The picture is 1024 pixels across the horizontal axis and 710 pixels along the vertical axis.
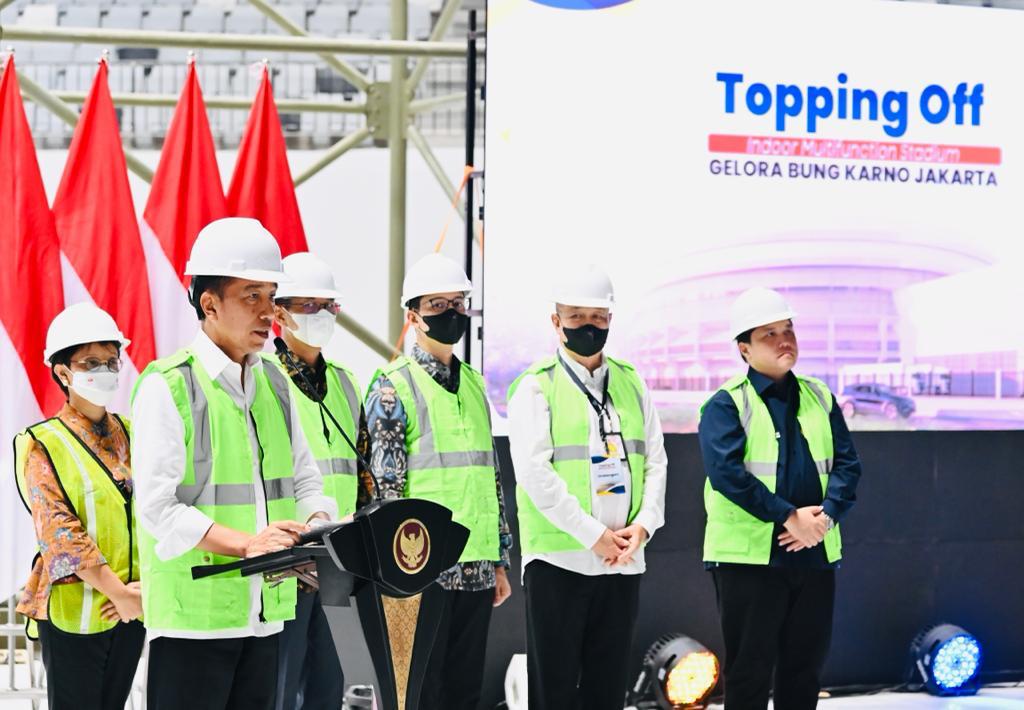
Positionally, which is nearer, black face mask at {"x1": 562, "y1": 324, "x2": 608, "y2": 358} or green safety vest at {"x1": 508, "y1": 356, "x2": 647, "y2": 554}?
green safety vest at {"x1": 508, "y1": 356, "x2": 647, "y2": 554}

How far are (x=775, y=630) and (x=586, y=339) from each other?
1142mm

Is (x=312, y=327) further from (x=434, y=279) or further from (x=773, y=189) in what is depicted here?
(x=773, y=189)

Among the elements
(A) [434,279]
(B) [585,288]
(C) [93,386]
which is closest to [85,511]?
(C) [93,386]

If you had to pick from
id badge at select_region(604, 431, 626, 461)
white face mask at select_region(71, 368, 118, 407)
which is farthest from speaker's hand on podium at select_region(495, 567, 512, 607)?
white face mask at select_region(71, 368, 118, 407)

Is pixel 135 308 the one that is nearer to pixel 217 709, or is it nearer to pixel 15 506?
pixel 15 506

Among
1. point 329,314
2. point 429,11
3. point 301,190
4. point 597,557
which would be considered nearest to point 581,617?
point 597,557

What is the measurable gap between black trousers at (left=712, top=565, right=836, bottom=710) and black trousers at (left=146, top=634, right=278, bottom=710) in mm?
2058

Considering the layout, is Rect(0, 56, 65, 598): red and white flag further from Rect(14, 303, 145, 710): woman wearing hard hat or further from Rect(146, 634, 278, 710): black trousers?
Rect(146, 634, 278, 710): black trousers

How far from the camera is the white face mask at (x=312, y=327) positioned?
4465 mm

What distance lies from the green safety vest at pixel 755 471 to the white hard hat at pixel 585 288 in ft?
1.75

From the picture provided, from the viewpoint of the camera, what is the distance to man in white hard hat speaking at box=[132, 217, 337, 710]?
2.70 m

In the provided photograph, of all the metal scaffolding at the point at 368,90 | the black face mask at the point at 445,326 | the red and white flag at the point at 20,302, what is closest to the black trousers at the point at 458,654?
the black face mask at the point at 445,326

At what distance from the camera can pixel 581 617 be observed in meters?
4.25

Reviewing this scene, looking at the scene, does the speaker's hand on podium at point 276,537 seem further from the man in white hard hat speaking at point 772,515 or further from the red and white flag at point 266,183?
the red and white flag at point 266,183
